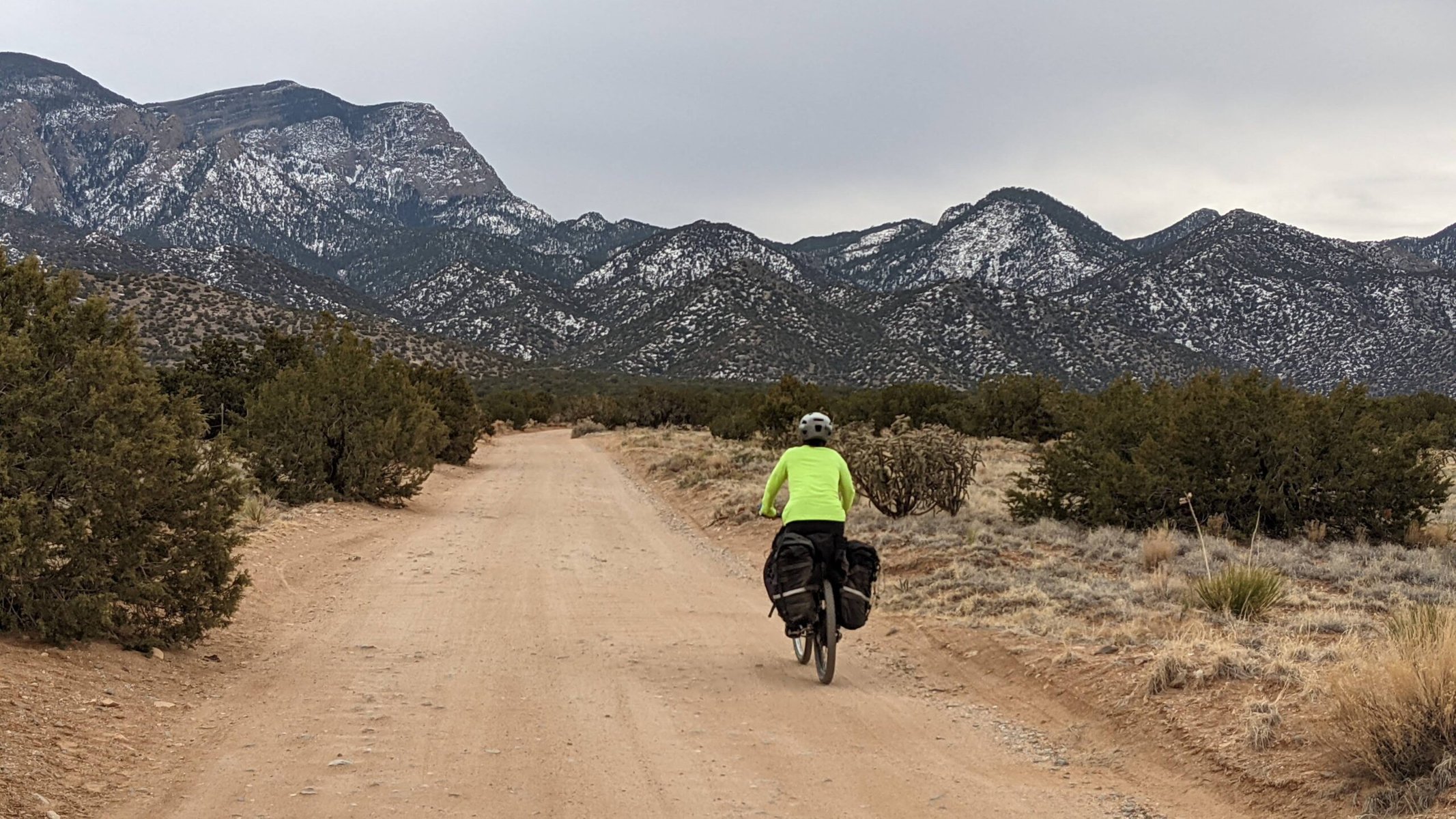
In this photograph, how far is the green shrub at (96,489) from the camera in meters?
7.41

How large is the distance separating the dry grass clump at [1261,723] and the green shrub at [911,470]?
11.1m

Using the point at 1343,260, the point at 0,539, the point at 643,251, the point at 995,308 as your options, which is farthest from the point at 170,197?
the point at 0,539

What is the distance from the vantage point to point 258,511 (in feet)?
53.1

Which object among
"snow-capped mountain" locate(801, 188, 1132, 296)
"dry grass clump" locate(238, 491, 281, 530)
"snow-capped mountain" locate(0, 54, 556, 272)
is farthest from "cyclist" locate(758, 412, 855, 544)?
"snow-capped mountain" locate(0, 54, 556, 272)

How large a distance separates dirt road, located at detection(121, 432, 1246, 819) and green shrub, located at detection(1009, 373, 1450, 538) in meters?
7.71

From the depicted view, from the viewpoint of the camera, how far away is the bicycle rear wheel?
802 centimetres

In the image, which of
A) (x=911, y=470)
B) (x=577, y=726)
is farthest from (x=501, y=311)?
(x=577, y=726)

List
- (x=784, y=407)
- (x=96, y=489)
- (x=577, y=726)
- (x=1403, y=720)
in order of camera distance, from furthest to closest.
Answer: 1. (x=784, y=407)
2. (x=96, y=489)
3. (x=577, y=726)
4. (x=1403, y=720)

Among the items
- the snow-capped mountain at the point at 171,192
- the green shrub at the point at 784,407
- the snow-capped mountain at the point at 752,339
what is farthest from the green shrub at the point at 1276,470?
the snow-capped mountain at the point at 171,192

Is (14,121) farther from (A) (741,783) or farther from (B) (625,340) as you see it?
(A) (741,783)

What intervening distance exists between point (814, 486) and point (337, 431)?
1452 cm

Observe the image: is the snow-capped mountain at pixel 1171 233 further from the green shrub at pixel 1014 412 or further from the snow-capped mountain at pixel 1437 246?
the green shrub at pixel 1014 412

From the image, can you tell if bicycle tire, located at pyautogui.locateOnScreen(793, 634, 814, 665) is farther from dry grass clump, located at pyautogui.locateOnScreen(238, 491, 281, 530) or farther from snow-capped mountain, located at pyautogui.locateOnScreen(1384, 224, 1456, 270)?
snow-capped mountain, located at pyautogui.locateOnScreen(1384, 224, 1456, 270)

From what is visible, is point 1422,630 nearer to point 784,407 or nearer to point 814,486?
point 814,486
